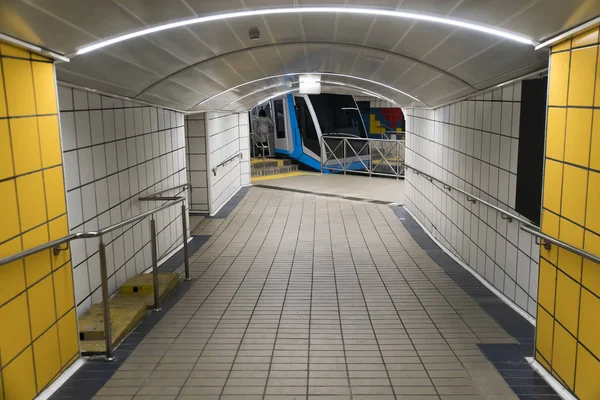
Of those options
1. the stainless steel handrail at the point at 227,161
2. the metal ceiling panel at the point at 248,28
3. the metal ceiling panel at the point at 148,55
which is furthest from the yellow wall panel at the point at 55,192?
the stainless steel handrail at the point at 227,161

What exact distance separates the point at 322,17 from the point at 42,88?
210cm

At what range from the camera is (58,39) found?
3.16 m

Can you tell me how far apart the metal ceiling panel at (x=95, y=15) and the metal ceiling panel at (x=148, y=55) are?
0.44 metres

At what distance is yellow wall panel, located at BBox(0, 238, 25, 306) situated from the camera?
9.47 ft

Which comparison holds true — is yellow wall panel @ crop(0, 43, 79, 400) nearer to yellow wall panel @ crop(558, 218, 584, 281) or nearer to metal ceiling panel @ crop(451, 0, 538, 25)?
metal ceiling panel @ crop(451, 0, 538, 25)

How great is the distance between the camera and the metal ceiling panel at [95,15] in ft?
8.82

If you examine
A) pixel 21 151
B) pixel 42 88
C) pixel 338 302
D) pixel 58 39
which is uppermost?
pixel 58 39

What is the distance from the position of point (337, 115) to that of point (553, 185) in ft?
44.3

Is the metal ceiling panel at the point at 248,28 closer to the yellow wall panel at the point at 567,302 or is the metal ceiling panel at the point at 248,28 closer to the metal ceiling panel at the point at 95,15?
the metal ceiling panel at the point at 95,15

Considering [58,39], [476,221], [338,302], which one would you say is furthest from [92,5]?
[476,221]

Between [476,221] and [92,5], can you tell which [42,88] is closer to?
[92,5]

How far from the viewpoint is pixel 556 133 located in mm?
3404

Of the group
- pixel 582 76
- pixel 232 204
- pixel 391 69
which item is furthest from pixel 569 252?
pixel 232 204

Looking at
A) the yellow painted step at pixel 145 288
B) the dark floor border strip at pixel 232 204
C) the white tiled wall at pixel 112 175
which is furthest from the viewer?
the dark floor border strip at pixel 232 204
